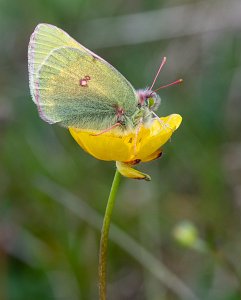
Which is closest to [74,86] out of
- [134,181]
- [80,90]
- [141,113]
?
[80,90]

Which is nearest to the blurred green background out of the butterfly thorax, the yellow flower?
the butterfly thorax

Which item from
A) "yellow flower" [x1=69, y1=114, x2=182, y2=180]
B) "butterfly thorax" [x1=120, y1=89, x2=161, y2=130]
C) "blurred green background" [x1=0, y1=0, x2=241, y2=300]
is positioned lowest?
"blurred green background" [x1=0, y1=0, x2=241, y2=300]

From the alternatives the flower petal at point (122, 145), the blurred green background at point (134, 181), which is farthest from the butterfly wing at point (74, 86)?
the blurred green background at point (134, 181)

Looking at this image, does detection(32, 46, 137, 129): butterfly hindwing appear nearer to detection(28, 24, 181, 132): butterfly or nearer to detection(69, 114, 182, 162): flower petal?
detection(28, 24, 181, 132): butterfly

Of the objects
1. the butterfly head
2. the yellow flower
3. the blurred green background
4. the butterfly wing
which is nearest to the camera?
the yellow flower

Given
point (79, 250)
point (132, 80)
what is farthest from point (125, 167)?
point (132, 80)

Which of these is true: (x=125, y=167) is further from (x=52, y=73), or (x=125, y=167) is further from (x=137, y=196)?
(x=137, y=196)

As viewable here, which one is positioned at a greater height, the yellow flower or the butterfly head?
the butterfly head

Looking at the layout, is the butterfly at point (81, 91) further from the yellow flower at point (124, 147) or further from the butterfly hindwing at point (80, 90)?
the yellow flower at point (124, 147)
